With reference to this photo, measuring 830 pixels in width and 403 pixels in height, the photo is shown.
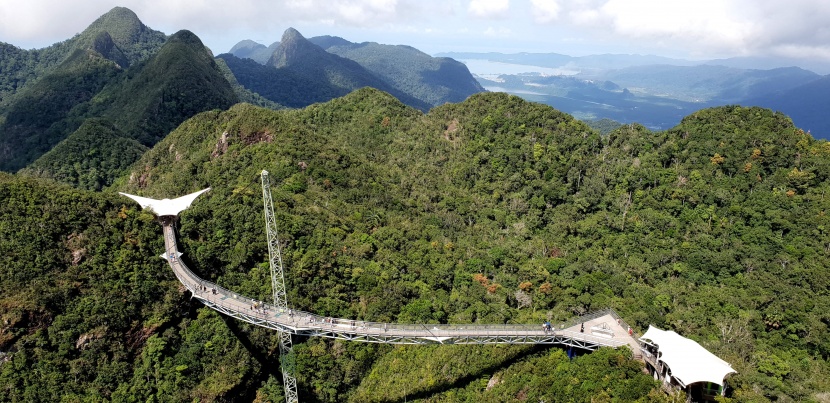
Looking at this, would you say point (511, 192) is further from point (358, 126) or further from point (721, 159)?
point (358, 126)

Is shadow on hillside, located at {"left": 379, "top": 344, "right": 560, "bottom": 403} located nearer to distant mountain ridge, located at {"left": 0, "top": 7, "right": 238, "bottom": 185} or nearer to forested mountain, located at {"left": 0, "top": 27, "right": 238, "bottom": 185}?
distant mountain ridge, located at {"left": 0, "top": 7, "right": 238, "bottom": 185}

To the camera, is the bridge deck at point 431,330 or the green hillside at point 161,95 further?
the green hillside at point 161,95

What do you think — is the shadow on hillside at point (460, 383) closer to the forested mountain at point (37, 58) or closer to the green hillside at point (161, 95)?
the green hillside at point (161, 95)

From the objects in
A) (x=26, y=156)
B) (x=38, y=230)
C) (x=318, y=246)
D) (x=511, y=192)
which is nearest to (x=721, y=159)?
(x=511, y=192)

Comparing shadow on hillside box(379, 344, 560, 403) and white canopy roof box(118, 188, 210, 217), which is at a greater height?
white canopy roof box(118, 188, 210, 217)

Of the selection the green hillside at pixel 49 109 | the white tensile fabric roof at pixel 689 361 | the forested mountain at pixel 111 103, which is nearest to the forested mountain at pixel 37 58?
the forested mountain at pixel 111 103

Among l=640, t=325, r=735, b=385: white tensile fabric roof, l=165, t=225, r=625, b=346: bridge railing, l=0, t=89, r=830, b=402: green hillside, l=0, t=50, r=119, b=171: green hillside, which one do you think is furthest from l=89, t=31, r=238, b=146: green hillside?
l=640, t=325, r=735, b=385: white tensile fabric roof
